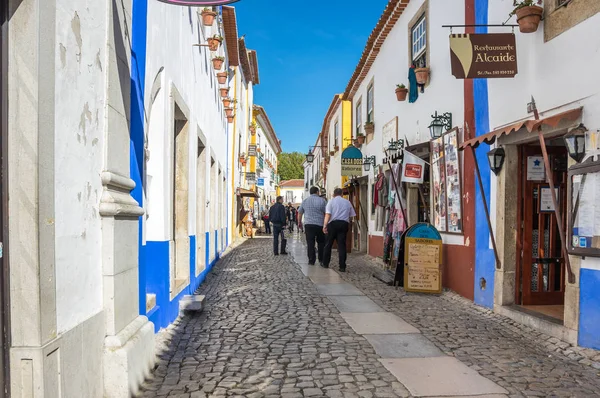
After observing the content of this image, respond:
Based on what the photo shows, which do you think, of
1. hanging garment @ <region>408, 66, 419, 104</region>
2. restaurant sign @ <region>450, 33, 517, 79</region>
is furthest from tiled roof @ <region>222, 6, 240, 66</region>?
restaurant sign @ <region>450, 33, 517, 79</region>

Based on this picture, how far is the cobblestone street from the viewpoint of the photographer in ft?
12.0

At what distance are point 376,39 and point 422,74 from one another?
4088mm

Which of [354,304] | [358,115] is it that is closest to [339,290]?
[354,304]

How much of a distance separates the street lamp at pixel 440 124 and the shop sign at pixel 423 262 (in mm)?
1714

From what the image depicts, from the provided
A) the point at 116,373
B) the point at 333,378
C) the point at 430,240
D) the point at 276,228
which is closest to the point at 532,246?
the point at 430,240

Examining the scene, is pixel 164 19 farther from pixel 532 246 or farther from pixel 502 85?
pixel 532 246

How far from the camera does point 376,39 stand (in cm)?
1267

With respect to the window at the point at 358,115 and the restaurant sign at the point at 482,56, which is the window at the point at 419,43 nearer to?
the restaurant sign at the point at 482,56

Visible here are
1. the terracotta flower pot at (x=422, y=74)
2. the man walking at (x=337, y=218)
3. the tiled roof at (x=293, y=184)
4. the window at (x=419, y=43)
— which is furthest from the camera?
the tiled roof at (x=293, y=184)

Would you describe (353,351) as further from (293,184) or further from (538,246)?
(293,184)

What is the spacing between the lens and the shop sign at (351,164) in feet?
46.9

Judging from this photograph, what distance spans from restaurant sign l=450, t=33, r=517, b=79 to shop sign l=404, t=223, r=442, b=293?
9.34 ft

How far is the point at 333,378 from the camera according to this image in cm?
384

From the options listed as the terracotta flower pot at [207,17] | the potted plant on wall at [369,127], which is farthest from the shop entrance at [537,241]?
the potted plant on wall at [369,127]
